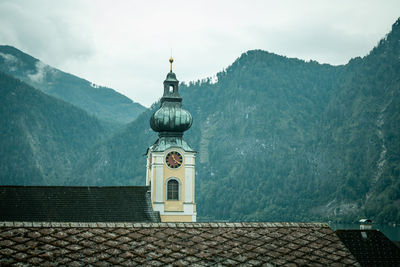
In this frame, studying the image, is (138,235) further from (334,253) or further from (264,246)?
(334,253)

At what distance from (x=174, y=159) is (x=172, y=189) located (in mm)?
2307

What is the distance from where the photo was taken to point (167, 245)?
790 cm

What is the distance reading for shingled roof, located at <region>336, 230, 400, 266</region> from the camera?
75.5 feet

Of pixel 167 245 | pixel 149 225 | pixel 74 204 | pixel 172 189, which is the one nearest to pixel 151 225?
pixel 149 225

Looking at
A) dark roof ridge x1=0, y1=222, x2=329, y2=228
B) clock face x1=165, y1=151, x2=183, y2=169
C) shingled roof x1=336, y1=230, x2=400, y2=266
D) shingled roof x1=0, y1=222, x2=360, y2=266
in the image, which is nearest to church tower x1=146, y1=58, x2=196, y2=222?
clock face x1=165, y1=151, x2=183, y2=169

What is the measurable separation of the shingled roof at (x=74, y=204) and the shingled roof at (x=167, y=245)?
106 feet

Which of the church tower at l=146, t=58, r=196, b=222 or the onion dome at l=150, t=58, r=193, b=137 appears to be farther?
the onion dome at l=150, t=58, r=193, b=137

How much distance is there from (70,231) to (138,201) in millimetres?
37244

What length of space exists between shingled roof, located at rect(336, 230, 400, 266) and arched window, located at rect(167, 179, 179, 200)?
23.7m

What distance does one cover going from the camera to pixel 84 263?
7234 mm

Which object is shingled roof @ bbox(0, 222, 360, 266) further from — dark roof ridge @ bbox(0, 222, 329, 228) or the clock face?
the clock face

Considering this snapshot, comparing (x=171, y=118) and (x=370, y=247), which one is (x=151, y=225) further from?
(x=171, y=118)

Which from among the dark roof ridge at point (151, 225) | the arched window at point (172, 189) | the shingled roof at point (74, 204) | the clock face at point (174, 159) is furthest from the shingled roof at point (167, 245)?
the clock face at point (174, 159)

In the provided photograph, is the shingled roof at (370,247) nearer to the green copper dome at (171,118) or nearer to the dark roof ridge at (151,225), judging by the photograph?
the dark roof ridge at (151,225)
